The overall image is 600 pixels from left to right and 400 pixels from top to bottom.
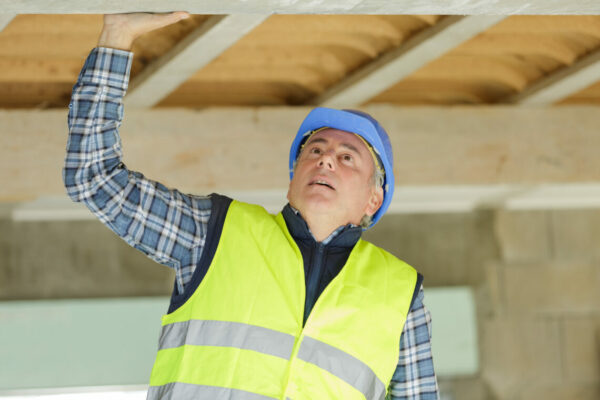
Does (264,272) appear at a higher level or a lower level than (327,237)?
lower

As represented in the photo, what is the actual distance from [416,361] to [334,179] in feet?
1.64

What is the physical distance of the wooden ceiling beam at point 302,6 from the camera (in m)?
1.33

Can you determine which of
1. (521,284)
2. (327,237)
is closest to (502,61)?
(327,237)

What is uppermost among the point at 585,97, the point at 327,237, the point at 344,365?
the point at 585,97

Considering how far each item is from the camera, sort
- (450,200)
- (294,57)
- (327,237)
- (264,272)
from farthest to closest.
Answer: (450,200) → (294,57) → (327,237) → (264,272)

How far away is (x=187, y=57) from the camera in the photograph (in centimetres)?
265

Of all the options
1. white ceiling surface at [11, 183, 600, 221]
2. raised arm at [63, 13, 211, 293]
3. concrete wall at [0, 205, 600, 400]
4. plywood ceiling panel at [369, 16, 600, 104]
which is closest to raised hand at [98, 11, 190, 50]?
raised arm at [63, 13, 211, 293]

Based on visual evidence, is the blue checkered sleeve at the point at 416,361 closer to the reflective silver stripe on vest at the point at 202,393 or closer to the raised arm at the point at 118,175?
the reflective silver stripe on vest at the point at 202,393

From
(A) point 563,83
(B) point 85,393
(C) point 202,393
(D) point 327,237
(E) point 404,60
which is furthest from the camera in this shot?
(B) point 85,393

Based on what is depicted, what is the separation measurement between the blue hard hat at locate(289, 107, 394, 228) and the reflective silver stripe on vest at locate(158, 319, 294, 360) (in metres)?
0.56

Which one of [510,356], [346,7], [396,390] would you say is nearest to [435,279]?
[510,356]

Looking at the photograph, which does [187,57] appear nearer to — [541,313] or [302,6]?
[302,6]

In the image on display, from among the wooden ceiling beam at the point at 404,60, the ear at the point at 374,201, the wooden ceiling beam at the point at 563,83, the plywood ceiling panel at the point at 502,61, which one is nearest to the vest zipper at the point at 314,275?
the ear at the point at 374,201

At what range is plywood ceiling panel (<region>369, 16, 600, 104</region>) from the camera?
2760 millimetres
